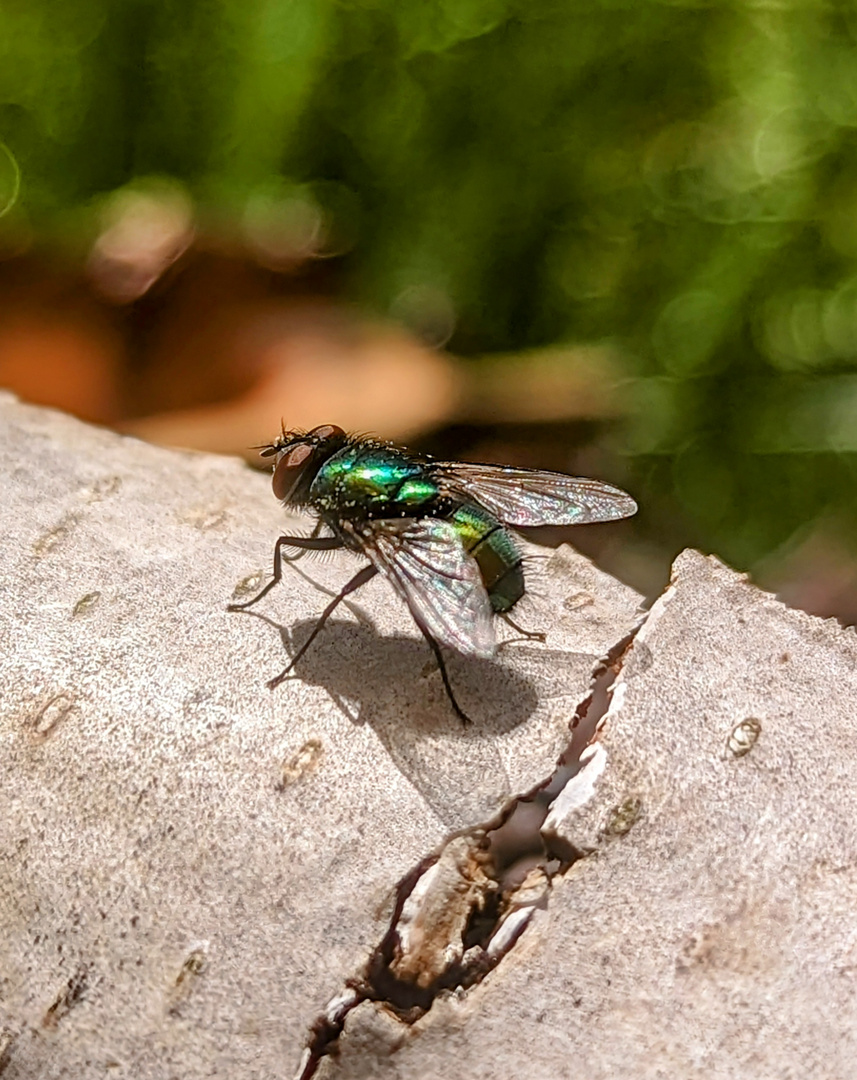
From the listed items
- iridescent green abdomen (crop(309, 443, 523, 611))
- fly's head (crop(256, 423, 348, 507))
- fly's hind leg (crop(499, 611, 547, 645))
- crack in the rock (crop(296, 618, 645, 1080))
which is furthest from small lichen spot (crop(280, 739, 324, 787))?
fly's head (crop(256, 423, 348, 507))

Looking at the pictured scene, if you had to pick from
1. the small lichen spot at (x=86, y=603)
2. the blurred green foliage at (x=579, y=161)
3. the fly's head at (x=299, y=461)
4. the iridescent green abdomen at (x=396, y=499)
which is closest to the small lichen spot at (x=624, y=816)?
the iridescent green abdomen at (x=396, y=499)

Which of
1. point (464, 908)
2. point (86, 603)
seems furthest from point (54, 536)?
point (464, 908)

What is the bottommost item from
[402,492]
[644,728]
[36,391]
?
[36,391]

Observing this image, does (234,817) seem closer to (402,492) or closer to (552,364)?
(402,492)

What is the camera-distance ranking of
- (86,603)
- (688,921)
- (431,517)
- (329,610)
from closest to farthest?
(688,921), (86,603), (329,610), (431,517)

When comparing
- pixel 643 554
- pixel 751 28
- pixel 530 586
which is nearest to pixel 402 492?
pixel 530 586

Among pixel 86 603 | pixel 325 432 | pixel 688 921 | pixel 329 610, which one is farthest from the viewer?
pixel 325 432

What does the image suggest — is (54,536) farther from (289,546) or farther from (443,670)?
(443,670)
